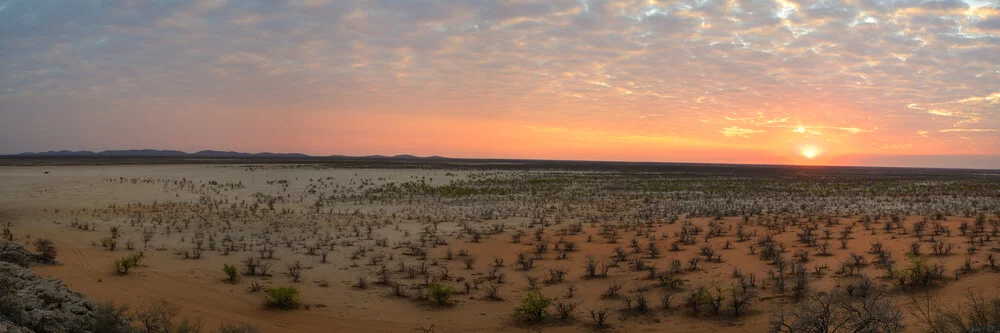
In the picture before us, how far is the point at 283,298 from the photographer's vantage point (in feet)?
27.9

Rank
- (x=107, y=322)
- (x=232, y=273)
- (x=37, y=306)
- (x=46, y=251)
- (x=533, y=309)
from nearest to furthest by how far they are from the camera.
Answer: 1. (x=37, y=306)
2. (x=107, y=322)
3. (x=533, y=309)
4. (x=232, y=273)
5. (x=46, y=251)

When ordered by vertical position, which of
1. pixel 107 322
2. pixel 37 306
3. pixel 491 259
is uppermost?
pixel 37 306

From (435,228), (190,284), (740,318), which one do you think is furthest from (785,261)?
(190,284)

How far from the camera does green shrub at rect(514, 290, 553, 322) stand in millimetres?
8012

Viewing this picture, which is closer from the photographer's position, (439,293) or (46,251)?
(439,293)

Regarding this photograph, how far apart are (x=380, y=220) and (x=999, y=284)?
1654cm

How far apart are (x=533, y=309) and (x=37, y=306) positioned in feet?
20.3

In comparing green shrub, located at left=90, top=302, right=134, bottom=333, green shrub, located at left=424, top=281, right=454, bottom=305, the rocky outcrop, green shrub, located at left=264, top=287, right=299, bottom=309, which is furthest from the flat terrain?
the rocky outcrop

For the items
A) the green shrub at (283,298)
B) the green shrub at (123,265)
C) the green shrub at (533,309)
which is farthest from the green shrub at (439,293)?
the green shrub at (123,265)

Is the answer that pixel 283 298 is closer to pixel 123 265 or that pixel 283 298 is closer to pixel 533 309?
pixel 533 309

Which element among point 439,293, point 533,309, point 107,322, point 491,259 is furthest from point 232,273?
point 533,309

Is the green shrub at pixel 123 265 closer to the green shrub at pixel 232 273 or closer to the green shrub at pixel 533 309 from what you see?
the green shrub at pixel 232 273

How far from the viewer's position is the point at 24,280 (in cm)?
643

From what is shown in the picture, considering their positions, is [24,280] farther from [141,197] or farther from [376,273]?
[141,197]
